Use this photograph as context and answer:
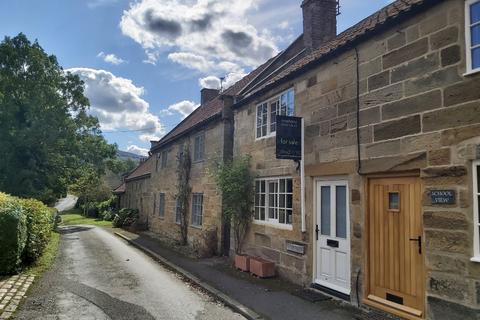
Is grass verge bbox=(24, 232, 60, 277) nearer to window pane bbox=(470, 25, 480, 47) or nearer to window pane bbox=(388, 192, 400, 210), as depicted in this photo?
window pane bbox=(388, 192, 400, 210)

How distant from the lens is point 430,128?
251 inches

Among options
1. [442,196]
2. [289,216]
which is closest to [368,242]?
[442,196]

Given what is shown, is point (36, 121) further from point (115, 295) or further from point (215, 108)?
point (115, 295)

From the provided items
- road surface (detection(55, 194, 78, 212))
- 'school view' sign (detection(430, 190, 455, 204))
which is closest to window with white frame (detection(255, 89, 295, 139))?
'school view' sign (detection(430, 190, 455, 204))

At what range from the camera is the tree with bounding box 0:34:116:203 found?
26.9 m

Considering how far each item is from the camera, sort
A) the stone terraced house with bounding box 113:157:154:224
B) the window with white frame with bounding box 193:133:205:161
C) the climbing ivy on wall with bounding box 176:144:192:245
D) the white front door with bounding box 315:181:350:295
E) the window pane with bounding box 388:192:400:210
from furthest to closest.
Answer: the stone terraced house with bounding box 113:157:154:224
the climbing ivy on wall with bounding box 176:144:192:245
the window with white frame with bounding box 193:133:205:161
the white front door with bounding box 315:181:350:295
the window pane with bounding box 388:192:400:210

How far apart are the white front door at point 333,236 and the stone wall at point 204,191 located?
6.05 metres

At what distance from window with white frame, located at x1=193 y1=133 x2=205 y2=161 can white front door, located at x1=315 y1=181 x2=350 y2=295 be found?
9029 millimetres

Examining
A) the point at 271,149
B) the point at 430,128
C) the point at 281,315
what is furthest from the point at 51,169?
the point at 430,128

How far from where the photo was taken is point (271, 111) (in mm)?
11648

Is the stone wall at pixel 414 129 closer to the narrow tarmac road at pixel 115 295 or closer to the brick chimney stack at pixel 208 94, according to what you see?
the narrow tarmac road at pixel 115 295

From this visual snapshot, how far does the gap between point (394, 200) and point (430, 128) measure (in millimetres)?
1514

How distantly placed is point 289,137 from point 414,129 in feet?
11.1

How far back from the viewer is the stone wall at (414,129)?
19.0ft
